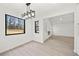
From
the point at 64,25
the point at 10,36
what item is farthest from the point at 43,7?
the point at 10,36

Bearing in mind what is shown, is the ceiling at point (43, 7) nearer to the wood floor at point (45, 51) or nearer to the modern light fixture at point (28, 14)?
the modern light fixture at point (28, 14)

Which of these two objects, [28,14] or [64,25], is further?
[28,14]

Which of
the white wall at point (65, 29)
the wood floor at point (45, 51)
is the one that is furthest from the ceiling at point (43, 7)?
the wood floor at point (45, 51)

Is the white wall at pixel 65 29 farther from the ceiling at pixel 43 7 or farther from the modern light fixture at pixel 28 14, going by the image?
the modern light fixture at pixel 28 14

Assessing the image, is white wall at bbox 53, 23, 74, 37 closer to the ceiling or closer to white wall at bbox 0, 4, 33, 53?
the ceiling

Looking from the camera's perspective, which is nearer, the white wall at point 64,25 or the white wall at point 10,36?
the white wall at point 10,36

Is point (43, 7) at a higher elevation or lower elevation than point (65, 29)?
higher

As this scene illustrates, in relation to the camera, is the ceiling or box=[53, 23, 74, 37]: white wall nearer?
the ceiling

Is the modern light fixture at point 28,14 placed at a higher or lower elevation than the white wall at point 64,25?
higher

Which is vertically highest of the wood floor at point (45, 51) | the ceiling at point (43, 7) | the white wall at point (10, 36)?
the ceiling at point (43, 7)

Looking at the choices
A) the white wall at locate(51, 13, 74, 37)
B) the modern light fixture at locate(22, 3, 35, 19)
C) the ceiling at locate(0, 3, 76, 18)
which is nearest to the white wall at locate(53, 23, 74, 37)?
the white wall at locate(51, 13, 74, 37)

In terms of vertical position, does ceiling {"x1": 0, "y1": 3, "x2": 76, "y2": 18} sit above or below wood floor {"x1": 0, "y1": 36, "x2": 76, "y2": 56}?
above

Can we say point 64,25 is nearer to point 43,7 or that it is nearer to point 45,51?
point 43,7

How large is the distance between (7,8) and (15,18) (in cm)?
21
